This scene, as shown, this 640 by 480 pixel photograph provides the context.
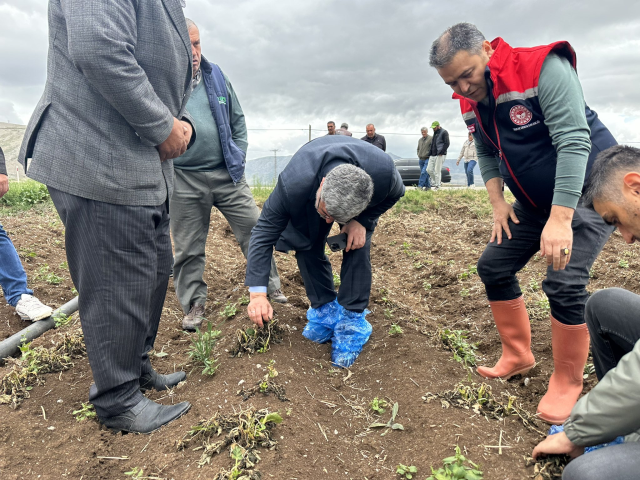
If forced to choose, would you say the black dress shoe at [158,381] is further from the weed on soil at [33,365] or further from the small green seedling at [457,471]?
the small green seedling at [457,471]

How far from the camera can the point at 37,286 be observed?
402 centimetres

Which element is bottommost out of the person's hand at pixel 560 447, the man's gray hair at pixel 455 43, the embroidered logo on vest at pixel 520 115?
the person's hand at pixel 560 447

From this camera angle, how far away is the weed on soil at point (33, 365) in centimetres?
231

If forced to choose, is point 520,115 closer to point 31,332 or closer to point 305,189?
point 305,189

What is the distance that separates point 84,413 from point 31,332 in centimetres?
129

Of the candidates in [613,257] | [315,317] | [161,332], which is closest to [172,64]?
[315,317]

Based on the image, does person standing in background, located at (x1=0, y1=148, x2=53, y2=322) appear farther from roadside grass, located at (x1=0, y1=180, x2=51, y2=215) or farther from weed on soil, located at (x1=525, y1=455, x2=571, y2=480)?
roadside grass, located at (x1=0, y1=180, x2=51, y2=215)

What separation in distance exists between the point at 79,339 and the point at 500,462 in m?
2.45

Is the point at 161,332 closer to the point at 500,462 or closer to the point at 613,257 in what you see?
the point at 500,462

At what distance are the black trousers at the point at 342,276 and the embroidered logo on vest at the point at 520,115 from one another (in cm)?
115

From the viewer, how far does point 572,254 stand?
2143mm

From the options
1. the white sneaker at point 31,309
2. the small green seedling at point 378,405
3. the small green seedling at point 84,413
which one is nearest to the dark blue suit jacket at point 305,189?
the small green seedling at point 378,405

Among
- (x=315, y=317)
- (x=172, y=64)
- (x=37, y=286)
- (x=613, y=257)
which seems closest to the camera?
(x=172, y=64)

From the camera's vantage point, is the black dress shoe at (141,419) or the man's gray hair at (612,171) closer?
the man's gray hair at (612,171)
